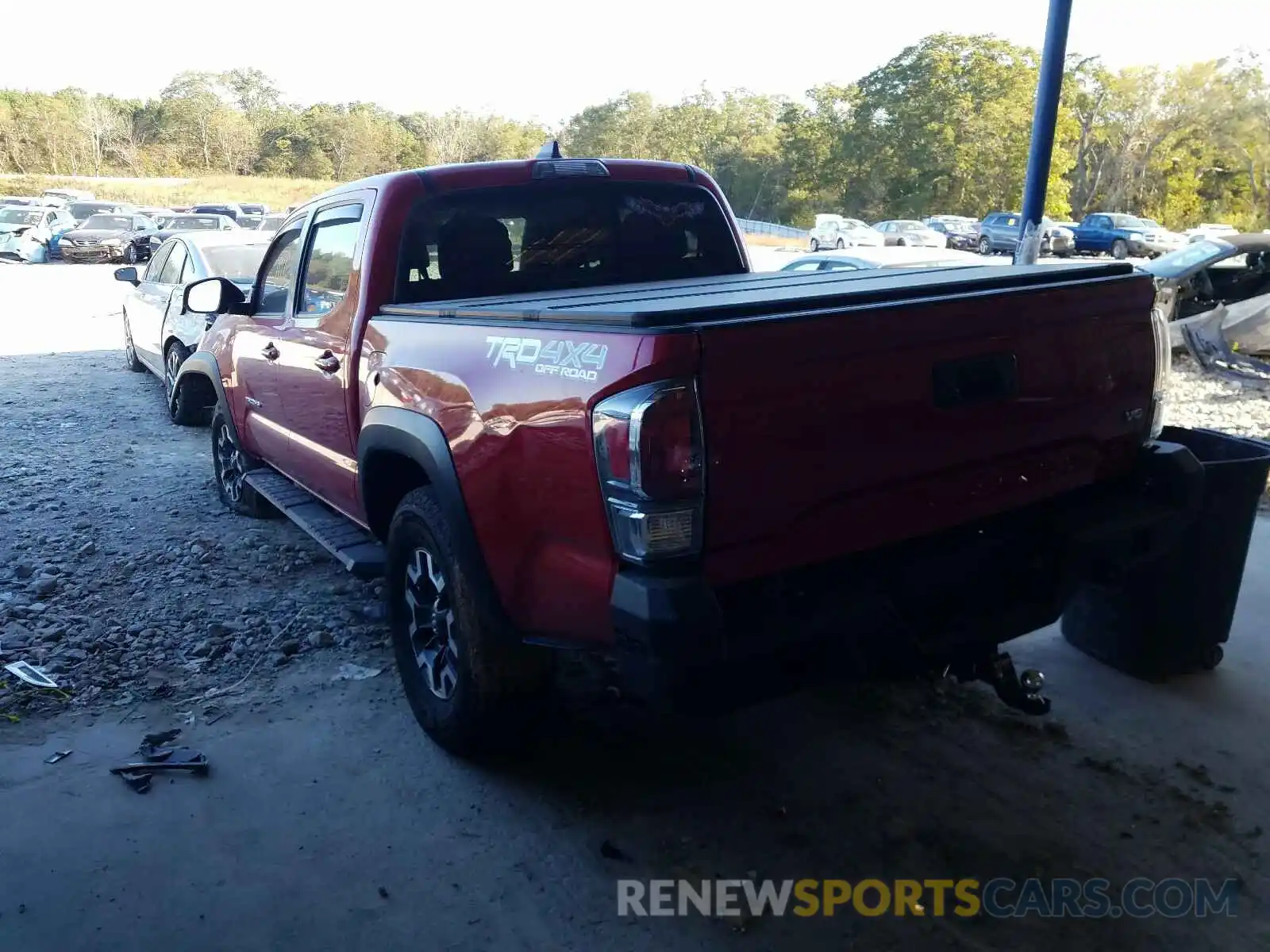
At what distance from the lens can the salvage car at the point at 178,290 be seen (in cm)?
861

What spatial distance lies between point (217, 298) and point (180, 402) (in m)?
2.89

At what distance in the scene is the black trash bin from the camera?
12.4 ft

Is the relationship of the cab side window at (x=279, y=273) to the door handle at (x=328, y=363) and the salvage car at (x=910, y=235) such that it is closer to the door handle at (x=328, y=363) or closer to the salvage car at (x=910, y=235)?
the door handle at (x=328, y=363)

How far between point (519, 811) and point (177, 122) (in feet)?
264

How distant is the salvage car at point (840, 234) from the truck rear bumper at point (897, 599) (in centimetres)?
3096

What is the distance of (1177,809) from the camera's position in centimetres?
316

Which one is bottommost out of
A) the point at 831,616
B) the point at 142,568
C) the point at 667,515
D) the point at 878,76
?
the point at 142,568

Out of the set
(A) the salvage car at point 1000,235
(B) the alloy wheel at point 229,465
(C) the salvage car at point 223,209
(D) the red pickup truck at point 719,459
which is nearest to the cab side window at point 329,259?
(D) the red pickup truck at point 719,459

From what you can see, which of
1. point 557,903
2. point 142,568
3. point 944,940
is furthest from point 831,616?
point 142,568

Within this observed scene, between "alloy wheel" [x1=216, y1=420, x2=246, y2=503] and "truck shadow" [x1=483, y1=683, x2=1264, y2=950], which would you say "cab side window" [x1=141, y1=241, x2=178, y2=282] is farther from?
"truck shadow" [x1=483, y1=683, x2=1264, y2=950]

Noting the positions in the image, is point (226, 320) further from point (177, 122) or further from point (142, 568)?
point (177, 122)

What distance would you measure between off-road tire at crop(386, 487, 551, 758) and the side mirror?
8.48 ft

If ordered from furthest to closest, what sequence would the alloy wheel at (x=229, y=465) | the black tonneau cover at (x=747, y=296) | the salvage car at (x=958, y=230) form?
the salvage car at (x=958, y=230) < the alloy wheel at (x=229, y=465) < the black tonneau cover at (x=747, y=296)

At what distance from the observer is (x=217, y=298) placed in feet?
18.1
